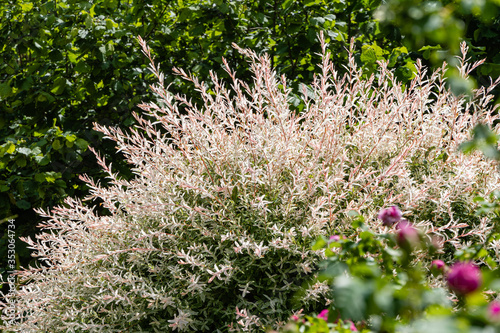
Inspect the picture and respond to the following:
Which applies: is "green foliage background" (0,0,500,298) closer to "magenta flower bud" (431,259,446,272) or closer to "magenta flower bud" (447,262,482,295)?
"magenta flower bud" (431,259,446,272)

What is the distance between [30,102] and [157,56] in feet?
3.89

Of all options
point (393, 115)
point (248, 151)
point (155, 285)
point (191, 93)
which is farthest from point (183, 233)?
point (191, 93)

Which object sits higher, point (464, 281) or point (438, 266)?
point (464, 281)

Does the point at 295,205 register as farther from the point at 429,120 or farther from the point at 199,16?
the point at 199,16

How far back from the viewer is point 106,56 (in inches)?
153

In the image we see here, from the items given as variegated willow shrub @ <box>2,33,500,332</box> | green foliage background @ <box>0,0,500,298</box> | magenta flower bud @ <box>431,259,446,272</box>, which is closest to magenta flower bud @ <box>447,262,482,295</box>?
magenta flower bud @ <box>431,259,446,272</box>

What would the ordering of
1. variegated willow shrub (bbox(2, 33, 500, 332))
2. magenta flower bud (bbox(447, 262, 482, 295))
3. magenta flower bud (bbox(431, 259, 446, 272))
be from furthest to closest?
variegated willow shrub (bbox(2, 33, 500, 332)) < magenta flower bud (bbox(431, 259, 446, 272)) < magenta flower bud (bbox(447, 262, 482, 295))

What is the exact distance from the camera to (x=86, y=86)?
3.88 metres

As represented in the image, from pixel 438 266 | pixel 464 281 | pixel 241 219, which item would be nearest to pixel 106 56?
pixel 241 219

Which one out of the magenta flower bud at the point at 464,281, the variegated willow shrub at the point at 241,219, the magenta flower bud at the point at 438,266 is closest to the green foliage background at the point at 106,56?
the variegated willow shrub at the point at 241,219

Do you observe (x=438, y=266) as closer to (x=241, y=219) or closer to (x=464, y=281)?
(x=464, y=281)

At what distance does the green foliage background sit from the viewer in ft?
12.0

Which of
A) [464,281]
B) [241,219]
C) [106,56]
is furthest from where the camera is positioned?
[106,56]

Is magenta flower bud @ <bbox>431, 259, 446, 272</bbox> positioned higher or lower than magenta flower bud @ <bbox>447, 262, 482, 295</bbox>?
lower
